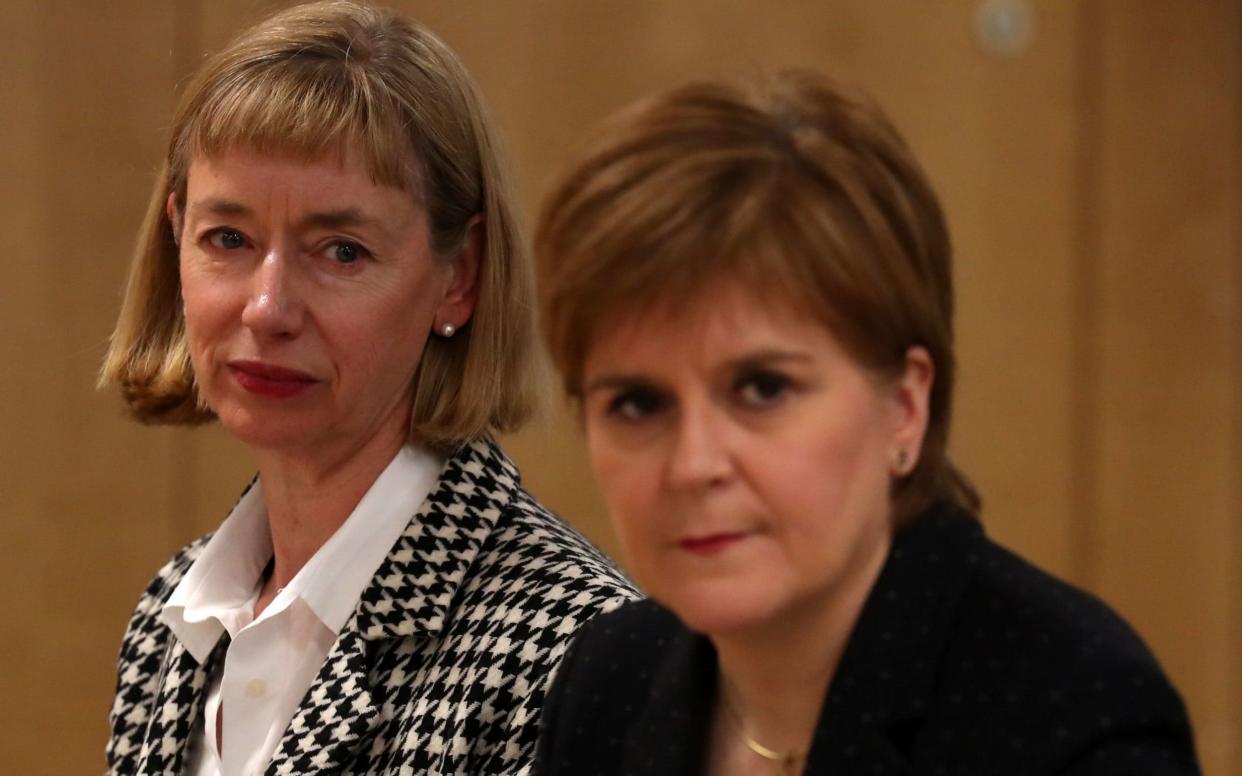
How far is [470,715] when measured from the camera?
1.78m

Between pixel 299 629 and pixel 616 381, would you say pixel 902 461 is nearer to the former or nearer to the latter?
pixel 616 381

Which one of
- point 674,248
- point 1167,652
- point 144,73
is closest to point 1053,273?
point 1167,652

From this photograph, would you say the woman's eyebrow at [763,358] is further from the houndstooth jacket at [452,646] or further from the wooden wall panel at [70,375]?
the wooden wall panel at [70,375]

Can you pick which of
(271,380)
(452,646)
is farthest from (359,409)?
(452,646)

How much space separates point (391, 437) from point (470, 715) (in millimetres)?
427

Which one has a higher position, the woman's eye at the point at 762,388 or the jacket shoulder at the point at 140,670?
the woman's eye at the point at 762,388

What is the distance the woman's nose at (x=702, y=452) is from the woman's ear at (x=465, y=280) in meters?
0.92

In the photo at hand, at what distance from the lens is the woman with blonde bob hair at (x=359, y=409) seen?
185 cm

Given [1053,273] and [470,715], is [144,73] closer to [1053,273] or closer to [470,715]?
[1053,273]

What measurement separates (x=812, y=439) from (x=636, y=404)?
5.4 inches

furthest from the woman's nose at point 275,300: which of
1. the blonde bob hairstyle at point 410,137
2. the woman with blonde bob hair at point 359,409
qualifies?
the blonde bob hairstyle at point 410,137

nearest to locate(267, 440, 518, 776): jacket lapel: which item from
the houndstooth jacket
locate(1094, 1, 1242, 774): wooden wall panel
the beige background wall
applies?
the houndstooth jacket

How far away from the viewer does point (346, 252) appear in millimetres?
1976

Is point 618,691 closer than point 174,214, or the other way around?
point 618,691
